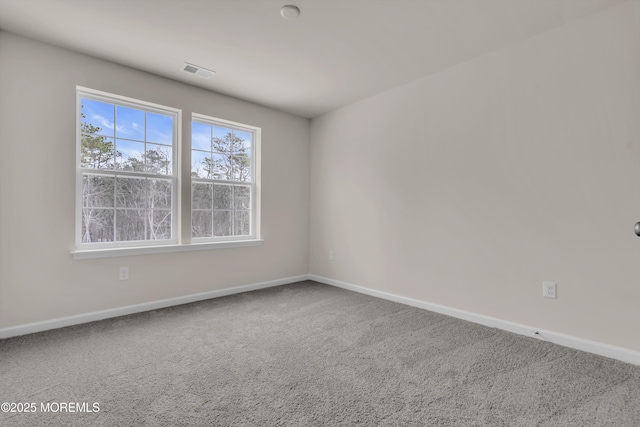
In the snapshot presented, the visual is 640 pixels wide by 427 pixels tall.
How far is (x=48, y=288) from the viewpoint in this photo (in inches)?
106

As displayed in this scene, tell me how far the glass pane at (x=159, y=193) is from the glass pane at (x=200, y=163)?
0.34m

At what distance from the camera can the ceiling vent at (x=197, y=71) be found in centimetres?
308

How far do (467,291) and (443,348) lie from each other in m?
0.84

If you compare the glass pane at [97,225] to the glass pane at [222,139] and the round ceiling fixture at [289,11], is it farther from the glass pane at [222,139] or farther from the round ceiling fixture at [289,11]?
the round ceiling fixture at [289,11]

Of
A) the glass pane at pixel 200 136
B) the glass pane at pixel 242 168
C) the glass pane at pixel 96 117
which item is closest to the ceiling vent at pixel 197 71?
the glass pane at pixel 200 136

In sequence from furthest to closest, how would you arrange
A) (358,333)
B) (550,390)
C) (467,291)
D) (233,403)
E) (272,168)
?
(272,168), (467,291), (358,333), (550,390), (233,403)

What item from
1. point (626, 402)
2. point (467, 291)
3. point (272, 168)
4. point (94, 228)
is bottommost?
point (626, 402)

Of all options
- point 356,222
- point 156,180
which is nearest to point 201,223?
point 156,180

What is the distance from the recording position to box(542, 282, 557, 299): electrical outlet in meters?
2.46

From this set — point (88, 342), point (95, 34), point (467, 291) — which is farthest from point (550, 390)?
point (95, 34)

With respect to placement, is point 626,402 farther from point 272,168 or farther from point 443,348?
point 272,168

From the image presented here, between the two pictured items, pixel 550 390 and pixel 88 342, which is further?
pixel 88 342

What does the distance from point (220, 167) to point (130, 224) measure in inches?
48.4

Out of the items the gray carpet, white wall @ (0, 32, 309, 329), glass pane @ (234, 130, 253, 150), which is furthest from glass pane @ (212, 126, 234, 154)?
the gray carpet
